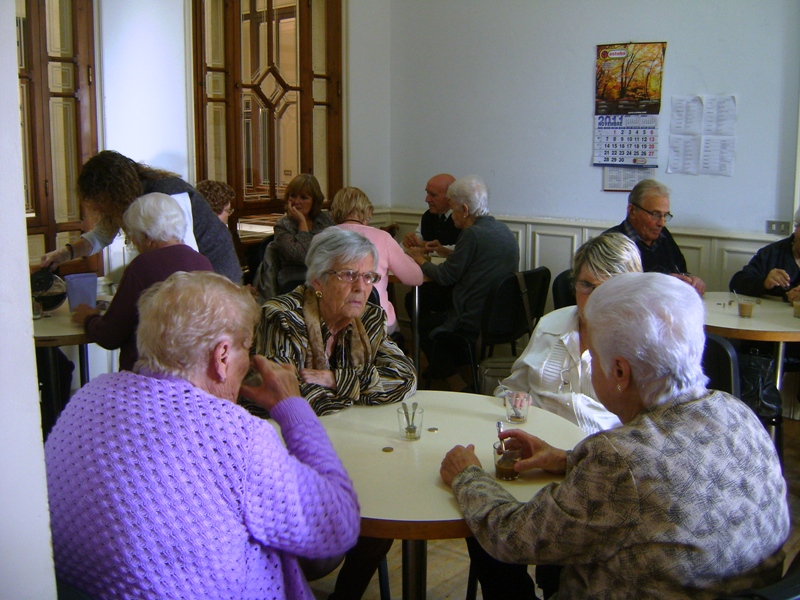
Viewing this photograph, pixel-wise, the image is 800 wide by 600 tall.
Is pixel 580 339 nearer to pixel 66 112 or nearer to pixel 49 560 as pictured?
pixel 49 560

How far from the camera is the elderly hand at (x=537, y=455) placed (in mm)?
1904

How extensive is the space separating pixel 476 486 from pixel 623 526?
0.40m

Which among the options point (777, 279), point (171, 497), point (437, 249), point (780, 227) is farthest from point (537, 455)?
point (437, 249)

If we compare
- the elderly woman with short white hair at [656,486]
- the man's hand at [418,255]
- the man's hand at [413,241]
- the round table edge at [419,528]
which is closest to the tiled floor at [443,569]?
the round table edge at [419,528]

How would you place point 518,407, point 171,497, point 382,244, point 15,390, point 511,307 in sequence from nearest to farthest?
point 15,390, point 171,497, point 518,407, point 511,307, point 382,244

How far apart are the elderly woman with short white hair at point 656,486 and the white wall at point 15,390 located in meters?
0.91

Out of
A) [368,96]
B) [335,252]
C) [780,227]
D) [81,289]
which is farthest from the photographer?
[368,96]

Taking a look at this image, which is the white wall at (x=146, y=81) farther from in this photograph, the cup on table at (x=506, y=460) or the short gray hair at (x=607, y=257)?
the cup on table at (x=506, y=460)

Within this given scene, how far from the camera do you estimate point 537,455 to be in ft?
6.31

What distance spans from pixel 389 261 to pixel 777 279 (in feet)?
6.75

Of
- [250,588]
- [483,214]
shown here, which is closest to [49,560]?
[250,588]

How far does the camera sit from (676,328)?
152cm

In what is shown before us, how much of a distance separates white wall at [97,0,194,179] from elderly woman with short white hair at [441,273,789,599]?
4071mm

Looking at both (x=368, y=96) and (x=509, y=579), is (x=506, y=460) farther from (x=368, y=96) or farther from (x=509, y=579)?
(x=368, y=96)
